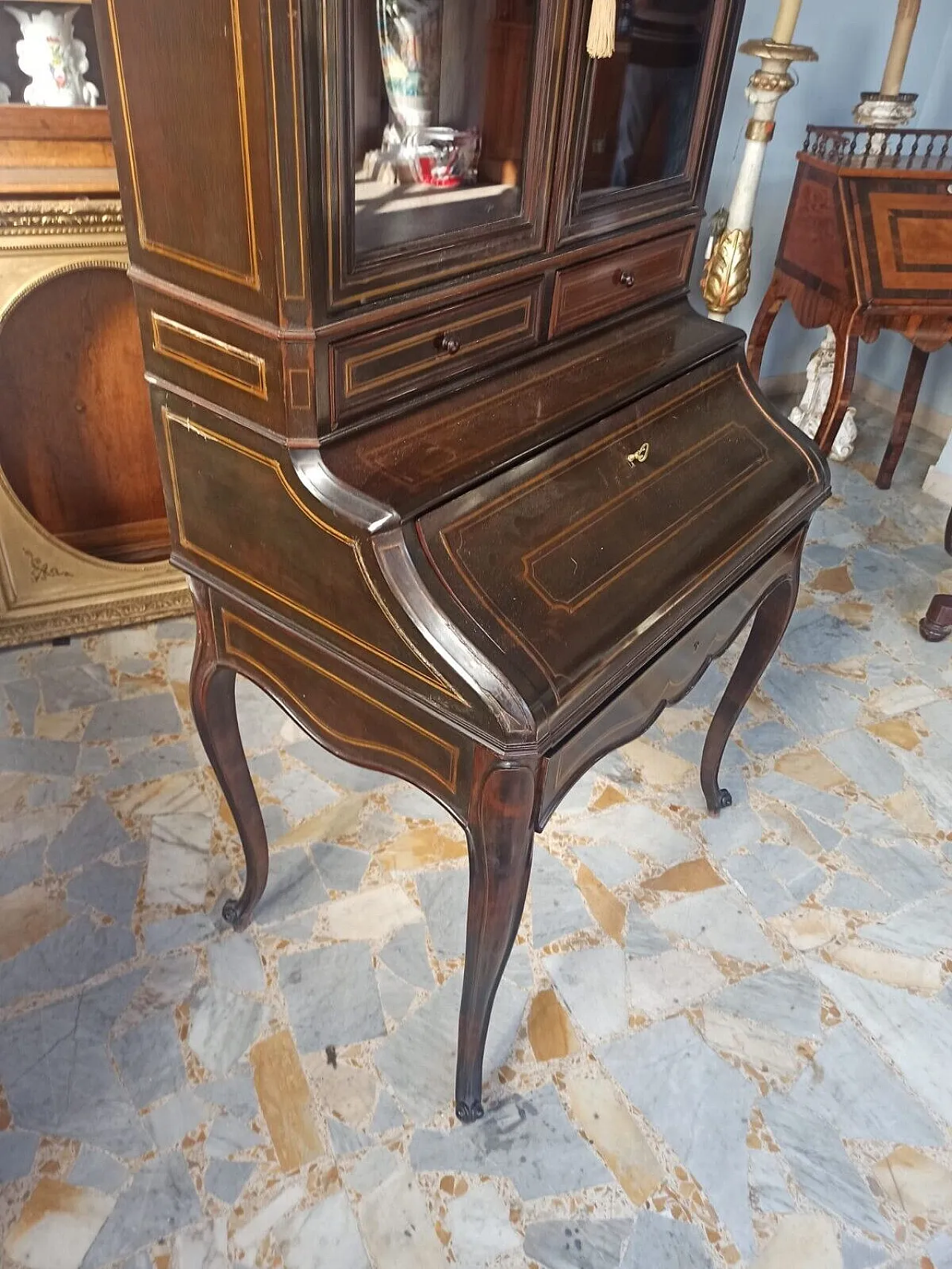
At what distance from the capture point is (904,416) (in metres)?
3.60

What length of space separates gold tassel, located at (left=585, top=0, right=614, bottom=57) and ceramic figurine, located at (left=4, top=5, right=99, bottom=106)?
1.56 meters

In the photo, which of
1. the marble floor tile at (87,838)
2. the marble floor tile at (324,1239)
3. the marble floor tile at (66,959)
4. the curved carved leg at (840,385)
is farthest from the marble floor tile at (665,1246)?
the curved carved leg at (840,385)

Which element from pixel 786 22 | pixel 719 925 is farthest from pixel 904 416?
pixel 719 925

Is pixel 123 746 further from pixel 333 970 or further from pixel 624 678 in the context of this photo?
pixel 624 678

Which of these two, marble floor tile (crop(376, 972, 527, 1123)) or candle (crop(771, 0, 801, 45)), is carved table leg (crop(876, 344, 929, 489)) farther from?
marble floor tile (crop(376, 972, 527, 1123))

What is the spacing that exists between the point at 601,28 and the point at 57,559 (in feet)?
6.62

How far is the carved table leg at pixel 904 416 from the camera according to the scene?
3.51m

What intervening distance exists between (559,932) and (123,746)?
1.18m

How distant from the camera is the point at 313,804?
7.45 feet

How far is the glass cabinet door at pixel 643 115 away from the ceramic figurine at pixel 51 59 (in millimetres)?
1465

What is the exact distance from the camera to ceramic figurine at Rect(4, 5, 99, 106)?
7.34 feet

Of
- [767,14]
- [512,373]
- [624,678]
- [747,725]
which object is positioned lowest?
[747,725]

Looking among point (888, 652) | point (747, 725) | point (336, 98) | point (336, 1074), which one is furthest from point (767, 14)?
point (336, 1074)

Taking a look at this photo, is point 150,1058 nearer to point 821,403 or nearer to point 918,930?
Answer: point 918,930
